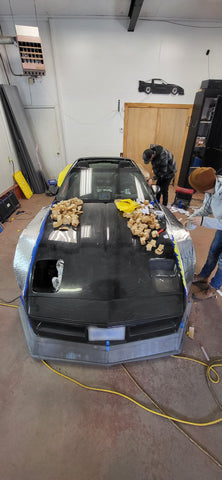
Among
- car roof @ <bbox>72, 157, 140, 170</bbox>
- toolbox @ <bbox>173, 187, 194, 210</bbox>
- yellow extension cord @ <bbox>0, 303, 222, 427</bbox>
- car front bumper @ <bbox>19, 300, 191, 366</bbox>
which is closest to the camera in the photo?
yellow extension cord @ <bbox>0, 303, 222, 427</bbox>

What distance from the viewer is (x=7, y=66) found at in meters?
4.70

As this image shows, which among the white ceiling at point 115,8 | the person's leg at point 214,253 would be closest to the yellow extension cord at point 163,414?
the person's leg at point 214,253

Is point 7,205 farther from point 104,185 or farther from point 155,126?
point 155,126

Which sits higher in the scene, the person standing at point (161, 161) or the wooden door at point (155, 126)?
the wooden door at point (155, 126)

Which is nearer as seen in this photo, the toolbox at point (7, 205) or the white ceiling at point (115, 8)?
the white ceiling at point (115, 8)

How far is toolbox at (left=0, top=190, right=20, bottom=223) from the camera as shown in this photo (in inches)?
156

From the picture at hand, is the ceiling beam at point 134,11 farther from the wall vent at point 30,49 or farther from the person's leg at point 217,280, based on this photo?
the person's leg at point 217,280

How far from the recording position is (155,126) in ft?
18.1

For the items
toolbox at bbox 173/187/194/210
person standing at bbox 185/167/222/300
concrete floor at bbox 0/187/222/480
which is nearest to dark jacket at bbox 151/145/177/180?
toolbox at bbox 173/187/194/210

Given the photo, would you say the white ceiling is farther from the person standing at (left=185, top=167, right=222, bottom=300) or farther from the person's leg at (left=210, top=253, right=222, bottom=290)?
the person's leg at (left=210, top=253, right=222, bottom=290)

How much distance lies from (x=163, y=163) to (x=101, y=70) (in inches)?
126

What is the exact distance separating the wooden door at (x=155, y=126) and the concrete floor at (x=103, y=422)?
17.1ft

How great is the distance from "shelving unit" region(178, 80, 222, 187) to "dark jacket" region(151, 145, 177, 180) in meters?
2.19

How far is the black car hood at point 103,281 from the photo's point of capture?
1.31m
